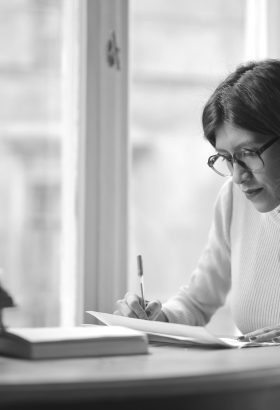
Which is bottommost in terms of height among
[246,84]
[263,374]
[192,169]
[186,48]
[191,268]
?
[191,268]

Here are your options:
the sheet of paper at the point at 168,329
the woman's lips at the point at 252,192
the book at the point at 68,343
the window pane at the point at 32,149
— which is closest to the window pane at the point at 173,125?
the window pane at the point at 32,149

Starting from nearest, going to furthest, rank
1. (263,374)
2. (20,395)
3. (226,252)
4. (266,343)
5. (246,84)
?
(20,395) → (263,374) → (266,343) → (246,84) → (226,252)

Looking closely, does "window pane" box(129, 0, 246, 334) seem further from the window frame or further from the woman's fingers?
the woman's fingers

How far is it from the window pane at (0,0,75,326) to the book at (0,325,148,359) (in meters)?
1.26

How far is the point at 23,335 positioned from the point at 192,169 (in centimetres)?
162

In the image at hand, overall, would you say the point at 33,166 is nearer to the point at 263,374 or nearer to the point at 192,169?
the point at 192,169

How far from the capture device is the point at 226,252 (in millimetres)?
2223

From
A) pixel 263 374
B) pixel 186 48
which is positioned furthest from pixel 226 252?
pixel 263 374

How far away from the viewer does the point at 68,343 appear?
1.23 metres

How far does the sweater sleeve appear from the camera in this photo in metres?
2.20

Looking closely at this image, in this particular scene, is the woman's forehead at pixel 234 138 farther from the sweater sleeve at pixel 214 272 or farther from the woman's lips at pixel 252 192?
the sweater sleeve at pixel 214 272

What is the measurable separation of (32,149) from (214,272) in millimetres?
804

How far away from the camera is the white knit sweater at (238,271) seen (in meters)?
2.02

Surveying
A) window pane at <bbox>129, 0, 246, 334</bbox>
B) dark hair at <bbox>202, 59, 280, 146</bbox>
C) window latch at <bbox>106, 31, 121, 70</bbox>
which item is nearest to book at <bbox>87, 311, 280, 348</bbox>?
dark hair at <bbox>202, 59, 280, 146</bbox>
